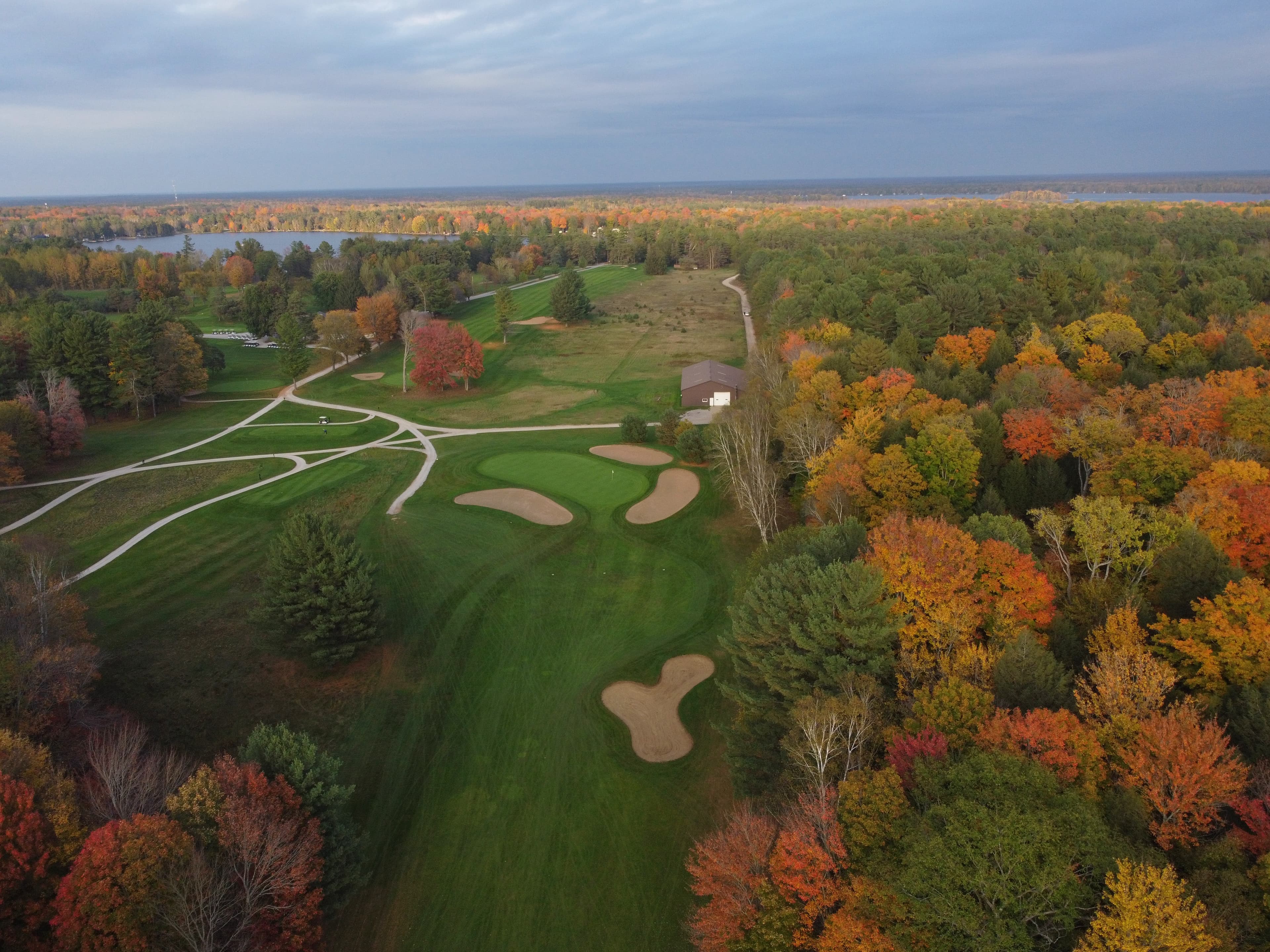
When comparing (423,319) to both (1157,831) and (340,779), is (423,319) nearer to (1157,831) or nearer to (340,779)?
(340,779)

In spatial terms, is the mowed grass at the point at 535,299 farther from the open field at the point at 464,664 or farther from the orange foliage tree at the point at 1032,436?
the orange foliage tree at the point at 1032,436

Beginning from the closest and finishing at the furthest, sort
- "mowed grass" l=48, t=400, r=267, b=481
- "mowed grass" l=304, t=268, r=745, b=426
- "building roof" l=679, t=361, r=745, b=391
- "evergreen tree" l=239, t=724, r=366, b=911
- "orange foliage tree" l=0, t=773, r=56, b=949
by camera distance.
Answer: "orange foliage tree" l=0, t=773, r=56, b=949 < "evergreen tree" l=239, t=724, r=366, b=911 < "mowed grass" l=48, t=400, r=267, b=481 < "building roof" l=679, t=361, r=745, b=391 < "mowed grass" l=304, t=268, r=745, b=426

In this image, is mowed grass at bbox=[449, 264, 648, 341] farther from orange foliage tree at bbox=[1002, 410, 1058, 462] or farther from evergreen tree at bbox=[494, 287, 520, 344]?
orange foliage tree at bbox=[1002, 410, 1058, 462]

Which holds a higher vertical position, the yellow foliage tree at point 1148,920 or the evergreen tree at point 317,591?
the yellow foliage tree at point 1148,920

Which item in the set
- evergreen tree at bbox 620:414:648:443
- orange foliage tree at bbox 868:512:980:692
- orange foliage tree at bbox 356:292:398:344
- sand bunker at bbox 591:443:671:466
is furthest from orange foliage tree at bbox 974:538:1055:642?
orange foliage tree at bbox 356:292:398:344

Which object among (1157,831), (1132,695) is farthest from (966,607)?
(1157,831)

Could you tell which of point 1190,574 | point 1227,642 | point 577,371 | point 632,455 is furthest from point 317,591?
point 577,371

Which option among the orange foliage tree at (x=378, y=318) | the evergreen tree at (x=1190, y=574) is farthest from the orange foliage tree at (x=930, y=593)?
the orange foliage tree at (x=378, y=318)
